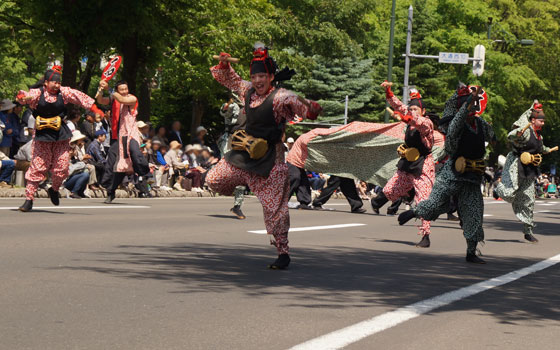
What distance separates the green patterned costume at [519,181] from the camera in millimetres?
14086

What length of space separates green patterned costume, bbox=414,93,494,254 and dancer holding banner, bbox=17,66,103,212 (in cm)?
550

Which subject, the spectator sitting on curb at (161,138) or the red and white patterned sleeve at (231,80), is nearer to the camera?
the red and white patterned sleeve at (231,80)

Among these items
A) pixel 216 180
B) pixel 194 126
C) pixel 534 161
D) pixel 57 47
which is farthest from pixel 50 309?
Result: pixel 194 126

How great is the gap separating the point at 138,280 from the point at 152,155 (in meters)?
15.9

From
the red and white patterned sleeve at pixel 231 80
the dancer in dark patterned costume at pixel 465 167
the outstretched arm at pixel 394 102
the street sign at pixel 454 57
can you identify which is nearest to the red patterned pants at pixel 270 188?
the red and white patterned sleeve at pixel 231 80

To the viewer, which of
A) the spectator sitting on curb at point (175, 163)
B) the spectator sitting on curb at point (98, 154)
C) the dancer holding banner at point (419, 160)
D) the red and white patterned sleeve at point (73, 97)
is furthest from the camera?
the spectator sitting on curb at point (175, 163)

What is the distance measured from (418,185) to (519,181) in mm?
2147

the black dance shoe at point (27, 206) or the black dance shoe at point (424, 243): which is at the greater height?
the black dance shoe at point (27, 206)

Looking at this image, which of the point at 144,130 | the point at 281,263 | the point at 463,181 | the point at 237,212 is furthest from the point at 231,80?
the point at 144,130

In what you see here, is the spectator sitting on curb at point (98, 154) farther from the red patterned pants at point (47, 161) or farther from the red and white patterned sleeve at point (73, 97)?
the red and white patterned sleeve at point (73, 97)

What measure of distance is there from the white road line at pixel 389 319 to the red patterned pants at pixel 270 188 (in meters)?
1.78

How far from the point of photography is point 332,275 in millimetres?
8617

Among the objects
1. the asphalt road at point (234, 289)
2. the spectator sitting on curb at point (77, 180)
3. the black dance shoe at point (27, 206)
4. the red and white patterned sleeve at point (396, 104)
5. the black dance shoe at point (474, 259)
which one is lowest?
the asphalt road at point (234, 289)

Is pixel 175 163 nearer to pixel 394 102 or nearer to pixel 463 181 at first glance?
pixel 394 102
